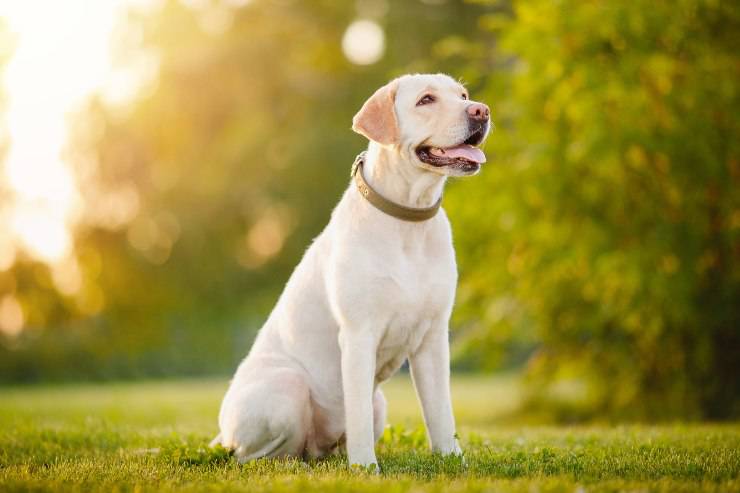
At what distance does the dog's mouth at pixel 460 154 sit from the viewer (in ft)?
13.4

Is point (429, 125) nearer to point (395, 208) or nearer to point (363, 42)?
point (395, 208)

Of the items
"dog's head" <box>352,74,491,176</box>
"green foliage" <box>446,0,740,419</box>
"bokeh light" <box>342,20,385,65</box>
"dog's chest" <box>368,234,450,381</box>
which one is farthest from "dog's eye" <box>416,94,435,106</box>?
"bokeh light" <box>342,20,385,65</box>

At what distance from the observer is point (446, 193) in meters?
9.34

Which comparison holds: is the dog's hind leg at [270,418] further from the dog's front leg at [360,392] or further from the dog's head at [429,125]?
the dog's head at [429,125]

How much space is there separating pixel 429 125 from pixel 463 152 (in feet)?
0.78

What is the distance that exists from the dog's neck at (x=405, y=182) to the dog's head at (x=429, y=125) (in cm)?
5

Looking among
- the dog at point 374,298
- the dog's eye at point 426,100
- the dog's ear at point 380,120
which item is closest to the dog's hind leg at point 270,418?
the dog at point 374,298

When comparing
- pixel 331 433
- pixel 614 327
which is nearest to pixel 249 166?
pixel 614 327

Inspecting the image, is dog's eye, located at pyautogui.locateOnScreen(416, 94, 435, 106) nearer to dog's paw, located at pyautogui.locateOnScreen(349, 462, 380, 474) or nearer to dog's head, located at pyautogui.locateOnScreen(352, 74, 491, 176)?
dog's head, located at pyautogui.locateOnScreen(352, 74, 491, 176)

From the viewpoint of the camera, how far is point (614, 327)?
9.27 metres

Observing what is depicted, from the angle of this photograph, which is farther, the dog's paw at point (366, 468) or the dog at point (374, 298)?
the dog at point (374, 298)

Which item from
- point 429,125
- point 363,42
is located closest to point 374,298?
point 429,125

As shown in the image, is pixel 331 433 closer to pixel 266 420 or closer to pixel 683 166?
pixel 266 420

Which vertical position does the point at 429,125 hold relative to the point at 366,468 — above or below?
above
